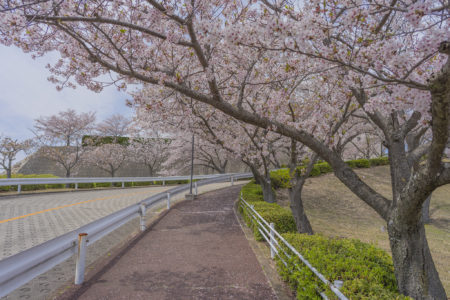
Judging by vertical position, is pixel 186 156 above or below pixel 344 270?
above

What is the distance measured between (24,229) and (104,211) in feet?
11.6

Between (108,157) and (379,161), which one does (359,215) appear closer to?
(379,161)

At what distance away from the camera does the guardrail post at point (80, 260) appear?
4.52 meters

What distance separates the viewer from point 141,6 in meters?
5.05

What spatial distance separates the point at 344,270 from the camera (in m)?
3.85

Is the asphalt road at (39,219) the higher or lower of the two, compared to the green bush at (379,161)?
lower

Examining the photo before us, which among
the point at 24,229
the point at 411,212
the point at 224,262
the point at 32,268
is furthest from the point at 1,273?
the point at 24,229

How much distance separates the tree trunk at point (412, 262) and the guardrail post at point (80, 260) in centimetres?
537

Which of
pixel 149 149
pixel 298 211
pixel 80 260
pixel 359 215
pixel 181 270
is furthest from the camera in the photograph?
pixel 149 149

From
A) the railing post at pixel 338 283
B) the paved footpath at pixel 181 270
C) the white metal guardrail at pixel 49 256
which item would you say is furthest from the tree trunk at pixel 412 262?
the white metal guardrail at pixel 49 256

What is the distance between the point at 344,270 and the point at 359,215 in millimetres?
15916

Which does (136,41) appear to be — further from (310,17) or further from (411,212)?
(411,212)

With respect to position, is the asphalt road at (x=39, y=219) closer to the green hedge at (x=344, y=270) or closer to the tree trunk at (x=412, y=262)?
the green hedge at (x=344, y=270)

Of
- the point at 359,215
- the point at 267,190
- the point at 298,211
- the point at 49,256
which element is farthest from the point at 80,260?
the point at 359,215
